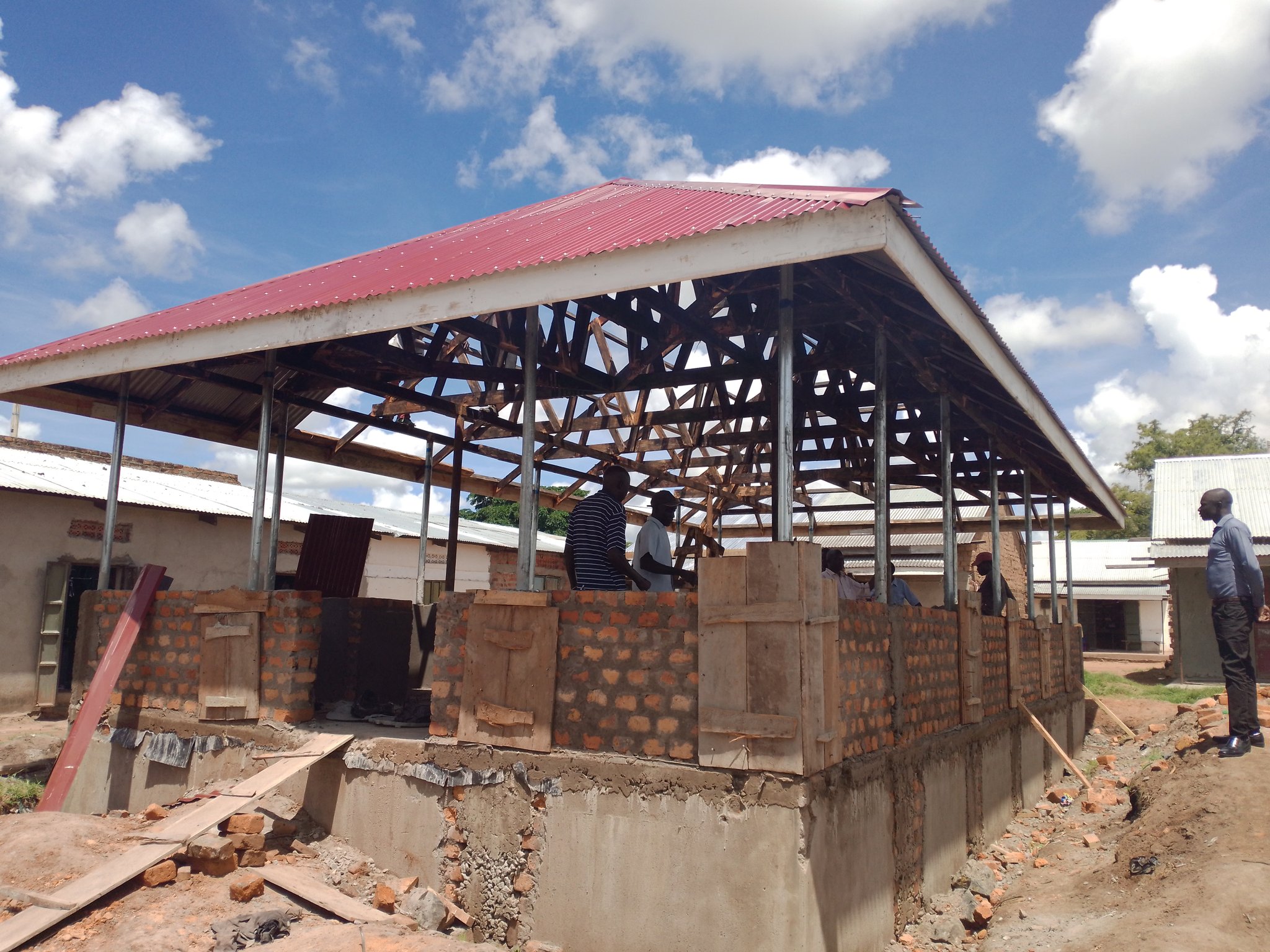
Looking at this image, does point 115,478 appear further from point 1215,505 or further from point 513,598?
point 1215,505

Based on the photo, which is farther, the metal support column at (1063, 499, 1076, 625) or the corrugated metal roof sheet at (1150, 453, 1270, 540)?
the corrugated metal roof sheet at (1150, 453, 1270, 540)

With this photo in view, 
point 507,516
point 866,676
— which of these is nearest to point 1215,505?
point 866,676

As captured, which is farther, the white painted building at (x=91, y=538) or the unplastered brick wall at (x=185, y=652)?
the white painted building at (x=91, y=538)

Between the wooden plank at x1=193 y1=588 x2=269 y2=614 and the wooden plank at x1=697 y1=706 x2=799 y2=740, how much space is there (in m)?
3.58

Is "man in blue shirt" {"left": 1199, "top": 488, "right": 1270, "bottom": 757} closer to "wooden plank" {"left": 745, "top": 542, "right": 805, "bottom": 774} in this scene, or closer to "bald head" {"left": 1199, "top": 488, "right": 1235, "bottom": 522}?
"bald head" {"left": 1199, "top": 488, "right": 1235, "bottom": 522}

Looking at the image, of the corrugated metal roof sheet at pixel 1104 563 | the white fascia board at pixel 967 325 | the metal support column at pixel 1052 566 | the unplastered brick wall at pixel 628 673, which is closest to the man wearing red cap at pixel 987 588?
the white fascia board at pixel 967 325

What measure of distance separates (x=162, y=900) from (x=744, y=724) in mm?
3332

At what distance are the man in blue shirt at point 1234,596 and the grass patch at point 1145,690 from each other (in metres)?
9.52

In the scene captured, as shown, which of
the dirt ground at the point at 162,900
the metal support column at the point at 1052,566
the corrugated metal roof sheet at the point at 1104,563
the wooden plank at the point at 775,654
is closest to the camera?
the wooden plank at the point at 775,654

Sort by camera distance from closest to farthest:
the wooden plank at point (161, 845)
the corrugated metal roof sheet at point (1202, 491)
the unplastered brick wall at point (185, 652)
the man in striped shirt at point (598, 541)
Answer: the wooden plank at point (161, 845), the man in striped shirt at point (598, 541), the unplastered brick wall at point (185, 652), the corrugated metal roof sheet at point (1202, 491)

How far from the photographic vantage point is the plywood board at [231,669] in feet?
22.4

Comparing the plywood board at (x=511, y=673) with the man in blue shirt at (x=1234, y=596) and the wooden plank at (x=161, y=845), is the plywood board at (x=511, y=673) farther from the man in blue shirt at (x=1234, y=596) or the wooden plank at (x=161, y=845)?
the man in blue shirt at (x=1234, y=596)

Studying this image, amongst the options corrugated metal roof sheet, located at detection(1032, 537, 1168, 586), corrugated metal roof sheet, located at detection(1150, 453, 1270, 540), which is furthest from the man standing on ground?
corrugated metal roof sheet, located at detection(1032, 537, 1168, 586)

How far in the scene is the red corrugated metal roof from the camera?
527 centimetres
